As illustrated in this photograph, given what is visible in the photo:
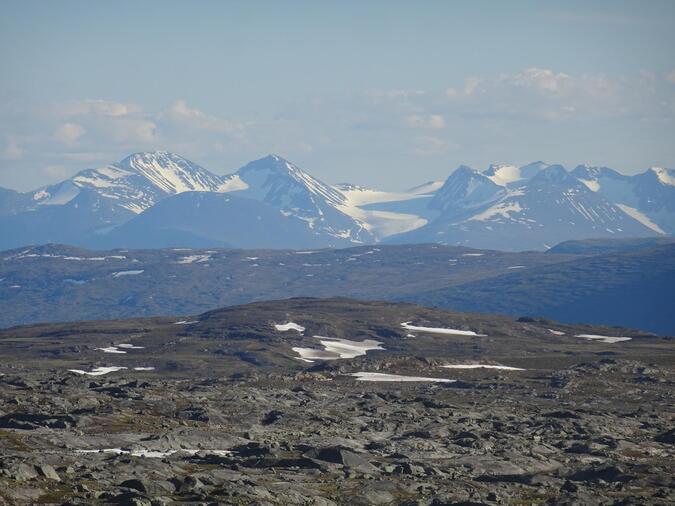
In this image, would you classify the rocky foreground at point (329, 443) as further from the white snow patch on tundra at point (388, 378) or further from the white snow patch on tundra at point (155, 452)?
the white snow patch on tundra at point (388, 378)

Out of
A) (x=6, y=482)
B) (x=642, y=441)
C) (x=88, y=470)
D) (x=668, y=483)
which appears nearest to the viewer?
(x=6, y=482)

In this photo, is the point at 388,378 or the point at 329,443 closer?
the point at 329,443

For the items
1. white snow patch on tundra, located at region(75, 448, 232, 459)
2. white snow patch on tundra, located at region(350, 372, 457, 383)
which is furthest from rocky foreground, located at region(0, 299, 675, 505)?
white snow patch on tundra, located at region(350, 372, 457, 383)

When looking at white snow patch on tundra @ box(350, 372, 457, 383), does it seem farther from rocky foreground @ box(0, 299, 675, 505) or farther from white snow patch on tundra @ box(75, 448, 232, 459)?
white snow patch on tundra @ box(75, 448, 232, 459)

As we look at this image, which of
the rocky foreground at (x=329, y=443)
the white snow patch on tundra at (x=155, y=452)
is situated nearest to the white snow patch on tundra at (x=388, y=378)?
the rocky foreground at (x=329, y=443)

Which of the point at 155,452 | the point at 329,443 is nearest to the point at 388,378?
the point at 329,443

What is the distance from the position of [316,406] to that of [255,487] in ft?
198

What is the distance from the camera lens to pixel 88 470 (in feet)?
277

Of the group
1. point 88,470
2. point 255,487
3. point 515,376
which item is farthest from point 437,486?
point 515,376

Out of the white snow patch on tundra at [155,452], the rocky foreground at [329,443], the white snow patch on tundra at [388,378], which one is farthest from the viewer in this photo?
the white snow patch on tundra at [388,378]

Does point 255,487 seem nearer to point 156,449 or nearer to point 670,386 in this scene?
point 156,449

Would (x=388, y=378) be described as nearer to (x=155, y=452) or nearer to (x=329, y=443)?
(x=329, y=443)

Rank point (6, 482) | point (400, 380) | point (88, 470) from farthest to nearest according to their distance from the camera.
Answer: point (400, 380) → point (88, 470) → point (6, 482)

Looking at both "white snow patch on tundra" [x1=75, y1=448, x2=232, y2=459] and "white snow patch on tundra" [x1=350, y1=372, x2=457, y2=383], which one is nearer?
"white snow patch on tundra" [x1=75, y1=448, x2=232, y2=459]
